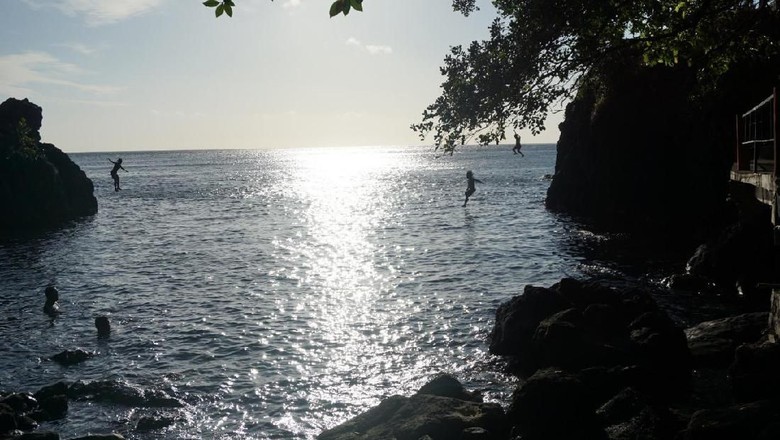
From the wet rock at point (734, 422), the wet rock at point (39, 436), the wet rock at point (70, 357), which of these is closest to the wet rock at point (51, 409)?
the wet rock at point (39, 436)

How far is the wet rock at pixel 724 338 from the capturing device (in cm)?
1669

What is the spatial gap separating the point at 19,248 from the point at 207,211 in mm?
→ 25600

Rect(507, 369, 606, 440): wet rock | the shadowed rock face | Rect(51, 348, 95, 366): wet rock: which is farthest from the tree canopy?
the shadowed rock face

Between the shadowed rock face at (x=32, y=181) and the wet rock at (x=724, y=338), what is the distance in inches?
2310

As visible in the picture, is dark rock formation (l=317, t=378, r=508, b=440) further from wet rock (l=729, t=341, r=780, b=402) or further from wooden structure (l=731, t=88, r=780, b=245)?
wooden structure (l=731, t=88, r=780, b=245)

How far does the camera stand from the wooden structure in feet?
35.1

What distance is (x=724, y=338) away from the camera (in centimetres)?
1750

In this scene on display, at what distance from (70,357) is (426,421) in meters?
13.8

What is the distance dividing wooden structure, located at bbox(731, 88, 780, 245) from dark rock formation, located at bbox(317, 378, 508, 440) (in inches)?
261

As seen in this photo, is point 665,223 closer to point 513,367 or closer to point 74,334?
point 513,367

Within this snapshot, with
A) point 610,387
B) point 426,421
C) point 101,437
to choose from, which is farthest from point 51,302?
point 610,387

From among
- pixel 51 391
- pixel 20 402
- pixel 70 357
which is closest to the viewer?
pixel 20 402

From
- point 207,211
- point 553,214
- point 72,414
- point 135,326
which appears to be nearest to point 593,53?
point 72,414

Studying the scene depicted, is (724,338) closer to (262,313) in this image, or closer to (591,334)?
(591,334)
